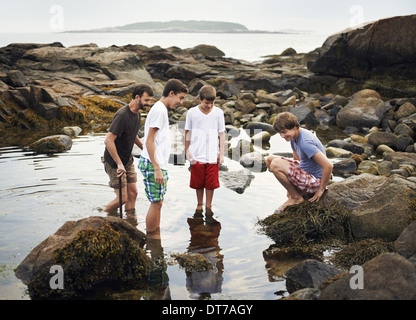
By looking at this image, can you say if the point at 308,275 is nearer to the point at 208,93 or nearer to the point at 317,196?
the point at 317,196

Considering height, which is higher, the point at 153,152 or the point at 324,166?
the point at 153,152

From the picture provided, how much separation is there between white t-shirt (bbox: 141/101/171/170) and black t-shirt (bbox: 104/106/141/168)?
1023mm

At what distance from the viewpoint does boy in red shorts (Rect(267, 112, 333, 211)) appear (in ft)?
25.3

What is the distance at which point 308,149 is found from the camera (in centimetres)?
773

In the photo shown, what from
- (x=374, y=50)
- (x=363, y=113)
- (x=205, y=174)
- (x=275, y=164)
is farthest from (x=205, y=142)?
(x=374, y=50)

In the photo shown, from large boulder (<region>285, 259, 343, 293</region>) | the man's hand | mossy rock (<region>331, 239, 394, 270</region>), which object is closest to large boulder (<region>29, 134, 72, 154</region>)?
the man's hand

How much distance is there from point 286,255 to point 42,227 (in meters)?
4.11

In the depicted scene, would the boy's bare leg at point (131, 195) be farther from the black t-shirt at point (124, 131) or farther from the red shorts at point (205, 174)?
the red shorts at point (205, 174)

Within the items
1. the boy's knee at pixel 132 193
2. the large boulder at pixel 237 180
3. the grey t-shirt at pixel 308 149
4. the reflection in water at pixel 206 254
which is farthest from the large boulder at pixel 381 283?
the large boulder at pixel 237 180

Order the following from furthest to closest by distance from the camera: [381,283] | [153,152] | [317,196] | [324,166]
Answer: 1. [317,196]
2. [324,166]
3. [153,152]
4. [381,283]

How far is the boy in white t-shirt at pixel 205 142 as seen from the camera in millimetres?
8398

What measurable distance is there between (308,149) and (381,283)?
126 inches
